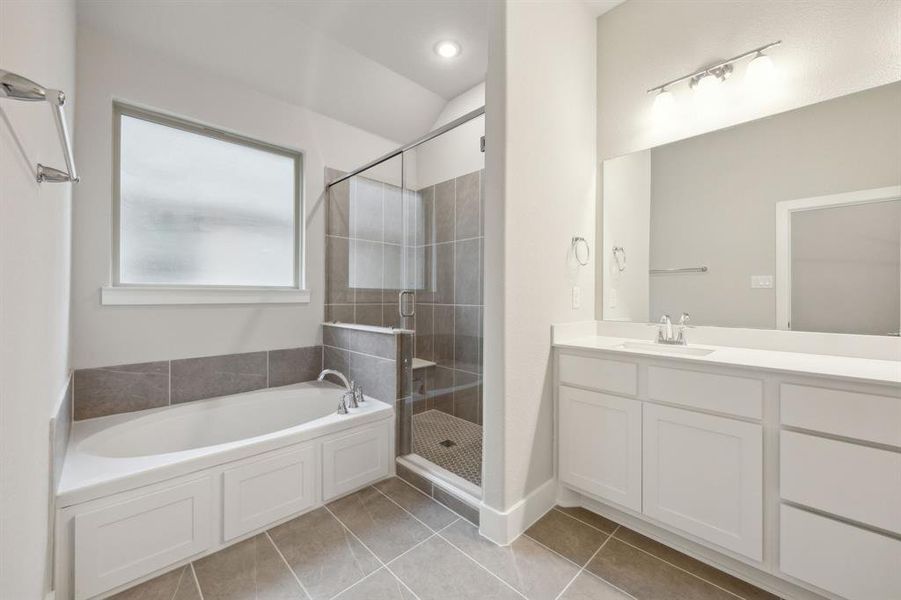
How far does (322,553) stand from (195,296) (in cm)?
172

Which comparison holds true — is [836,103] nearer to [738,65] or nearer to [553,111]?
[738,65]

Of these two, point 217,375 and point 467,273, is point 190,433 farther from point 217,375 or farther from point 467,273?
point 467,273

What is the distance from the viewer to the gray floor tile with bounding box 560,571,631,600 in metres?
1.29

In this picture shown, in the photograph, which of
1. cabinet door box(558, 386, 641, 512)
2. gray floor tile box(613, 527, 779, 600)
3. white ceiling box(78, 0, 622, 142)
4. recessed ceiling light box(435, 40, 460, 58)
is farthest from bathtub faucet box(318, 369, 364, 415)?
recessed ceiling light box(435, 40, 460, 58)

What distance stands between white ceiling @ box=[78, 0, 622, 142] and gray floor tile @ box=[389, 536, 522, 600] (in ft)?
9.63

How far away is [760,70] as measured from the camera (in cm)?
161

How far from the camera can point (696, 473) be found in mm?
1416

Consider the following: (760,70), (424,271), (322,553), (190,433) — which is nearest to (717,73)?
(760,70)

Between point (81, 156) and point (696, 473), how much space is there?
3.34 metres

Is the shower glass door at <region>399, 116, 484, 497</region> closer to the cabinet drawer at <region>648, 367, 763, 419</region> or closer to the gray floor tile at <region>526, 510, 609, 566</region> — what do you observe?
the gray floor tile at <region>526, 510, 609, 566</region>

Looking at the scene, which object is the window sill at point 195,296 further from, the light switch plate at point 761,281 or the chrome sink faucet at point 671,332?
the light switch plate at point 761,281

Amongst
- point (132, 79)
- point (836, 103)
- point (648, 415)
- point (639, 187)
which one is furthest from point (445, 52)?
point (648, 415)

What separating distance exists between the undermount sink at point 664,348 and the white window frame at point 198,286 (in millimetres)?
2262

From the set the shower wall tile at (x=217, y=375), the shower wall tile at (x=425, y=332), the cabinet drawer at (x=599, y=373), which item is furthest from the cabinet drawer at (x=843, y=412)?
the shower wall tile at (x=217, y=375)
